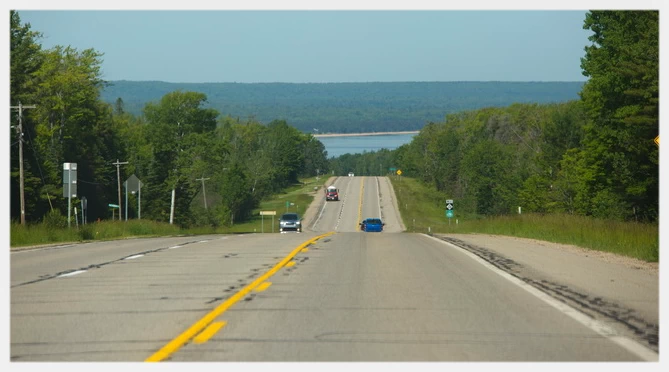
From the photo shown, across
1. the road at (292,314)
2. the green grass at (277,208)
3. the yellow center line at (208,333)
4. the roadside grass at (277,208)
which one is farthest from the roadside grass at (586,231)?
the green grass at (277,208)

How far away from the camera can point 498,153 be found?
14750cm

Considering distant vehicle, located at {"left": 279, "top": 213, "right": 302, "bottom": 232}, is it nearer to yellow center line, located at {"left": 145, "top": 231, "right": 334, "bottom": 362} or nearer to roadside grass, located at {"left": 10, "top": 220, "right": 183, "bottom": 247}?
roadside grass, located at {"left": 10, "top": 220, "right": 183, "bottom": 247}

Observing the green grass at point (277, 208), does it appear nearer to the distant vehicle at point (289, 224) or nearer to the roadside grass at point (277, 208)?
the roadside grass at point (277, 208)

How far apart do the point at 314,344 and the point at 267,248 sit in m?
16.6

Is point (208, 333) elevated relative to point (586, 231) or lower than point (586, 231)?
elevated

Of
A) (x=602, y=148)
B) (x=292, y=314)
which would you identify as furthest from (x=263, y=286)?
(x=602, y=148)

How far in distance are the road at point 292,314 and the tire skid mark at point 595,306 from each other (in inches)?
9.3

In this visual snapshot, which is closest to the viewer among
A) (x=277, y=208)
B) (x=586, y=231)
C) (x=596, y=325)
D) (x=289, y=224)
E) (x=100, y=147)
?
(x=596, y=325)

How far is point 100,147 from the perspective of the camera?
354ft

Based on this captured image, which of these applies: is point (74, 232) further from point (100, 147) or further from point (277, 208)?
point (277, 208)

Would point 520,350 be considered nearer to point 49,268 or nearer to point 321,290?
point 321,290

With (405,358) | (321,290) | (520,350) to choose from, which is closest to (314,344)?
(405,358)

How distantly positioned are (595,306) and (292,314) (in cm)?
450
